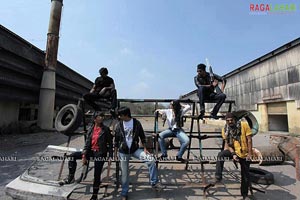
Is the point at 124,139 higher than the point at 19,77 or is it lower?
lower

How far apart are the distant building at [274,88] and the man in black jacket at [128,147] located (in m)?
13.0

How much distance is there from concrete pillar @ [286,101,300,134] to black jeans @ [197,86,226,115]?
1101 cm

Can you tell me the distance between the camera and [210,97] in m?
5.05

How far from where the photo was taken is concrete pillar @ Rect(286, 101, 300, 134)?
12516 mm

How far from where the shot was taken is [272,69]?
49.1 feet

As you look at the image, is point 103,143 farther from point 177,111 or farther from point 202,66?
point 202,66

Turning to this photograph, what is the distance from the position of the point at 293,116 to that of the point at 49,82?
1752 centimetres

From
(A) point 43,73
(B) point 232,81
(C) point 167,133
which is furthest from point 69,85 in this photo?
(B) point 232,81

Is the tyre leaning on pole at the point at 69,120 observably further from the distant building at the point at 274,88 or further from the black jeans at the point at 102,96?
the distant building at the point at 274,88

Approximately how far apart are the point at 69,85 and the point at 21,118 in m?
5.45

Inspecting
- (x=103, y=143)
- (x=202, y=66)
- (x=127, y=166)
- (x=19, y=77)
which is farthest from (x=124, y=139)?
(x=19, y=77)

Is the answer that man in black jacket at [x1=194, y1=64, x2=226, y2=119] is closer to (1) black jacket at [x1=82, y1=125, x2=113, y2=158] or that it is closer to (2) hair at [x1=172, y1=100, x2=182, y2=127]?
(2) hair at [x1=172, y1=100, x2=182, y2=127]

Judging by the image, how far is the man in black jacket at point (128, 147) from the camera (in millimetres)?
3773

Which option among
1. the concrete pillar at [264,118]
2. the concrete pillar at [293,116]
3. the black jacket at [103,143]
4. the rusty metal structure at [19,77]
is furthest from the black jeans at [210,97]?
the concrete pillar at [264,118]
